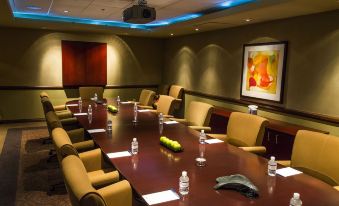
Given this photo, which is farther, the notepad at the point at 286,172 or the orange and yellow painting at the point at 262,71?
the orange and yellow painting at the point at 262,71

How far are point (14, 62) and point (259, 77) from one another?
17.8 ft

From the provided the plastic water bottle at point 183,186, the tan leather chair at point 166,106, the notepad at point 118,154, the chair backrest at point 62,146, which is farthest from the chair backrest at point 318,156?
the tan leather chair at point 166,106

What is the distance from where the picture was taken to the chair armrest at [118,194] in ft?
6.02

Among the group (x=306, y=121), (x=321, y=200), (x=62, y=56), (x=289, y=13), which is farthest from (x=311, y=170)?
(x=62, y=56)

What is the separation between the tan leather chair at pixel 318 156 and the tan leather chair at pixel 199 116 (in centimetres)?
144

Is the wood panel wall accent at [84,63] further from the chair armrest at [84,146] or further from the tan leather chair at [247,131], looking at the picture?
the tan leather chair at [247,131]

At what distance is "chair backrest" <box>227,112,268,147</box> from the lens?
311 cm

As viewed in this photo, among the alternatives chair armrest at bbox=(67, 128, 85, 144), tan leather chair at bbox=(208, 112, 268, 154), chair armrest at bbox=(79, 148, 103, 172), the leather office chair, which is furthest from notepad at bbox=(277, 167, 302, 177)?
chair armrest at bbox=(67, 128, 85, 144)

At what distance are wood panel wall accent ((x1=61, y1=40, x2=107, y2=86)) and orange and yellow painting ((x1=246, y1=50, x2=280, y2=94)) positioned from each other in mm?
3990

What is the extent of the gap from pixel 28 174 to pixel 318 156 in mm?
3417

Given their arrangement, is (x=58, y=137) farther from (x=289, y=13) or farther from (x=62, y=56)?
(x=62, y=56)

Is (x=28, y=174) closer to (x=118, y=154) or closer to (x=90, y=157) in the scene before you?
(x=90, y=157)

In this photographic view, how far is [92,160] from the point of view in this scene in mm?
2684

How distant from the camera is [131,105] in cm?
529
